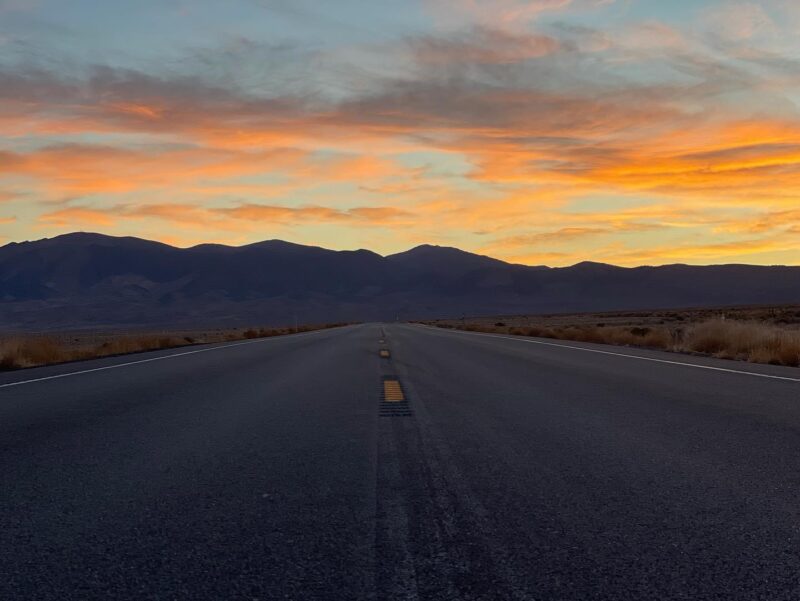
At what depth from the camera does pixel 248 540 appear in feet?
12.9

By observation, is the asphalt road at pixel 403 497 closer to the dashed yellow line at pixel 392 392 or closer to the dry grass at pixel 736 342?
the dashed yellow line at pixel 392 392

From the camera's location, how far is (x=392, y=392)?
1047cm

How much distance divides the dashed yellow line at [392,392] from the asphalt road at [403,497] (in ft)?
0.68

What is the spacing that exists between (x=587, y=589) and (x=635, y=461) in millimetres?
2786

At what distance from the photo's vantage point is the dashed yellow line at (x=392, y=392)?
9.71m

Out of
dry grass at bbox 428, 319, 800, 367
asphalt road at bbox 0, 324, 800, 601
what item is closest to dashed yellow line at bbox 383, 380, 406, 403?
asphalt road at bbox 0, 324, 800, 601

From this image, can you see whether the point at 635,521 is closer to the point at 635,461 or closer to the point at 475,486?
the point at 475,486

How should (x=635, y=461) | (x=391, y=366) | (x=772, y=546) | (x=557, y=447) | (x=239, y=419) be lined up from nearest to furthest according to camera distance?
1. (x=772, y=546)
2. (x=635, y=461)
3. (x=557, y=447)
4. (x=239, y=419)
5. (x=391, y=366)

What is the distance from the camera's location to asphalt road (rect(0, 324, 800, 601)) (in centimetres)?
340

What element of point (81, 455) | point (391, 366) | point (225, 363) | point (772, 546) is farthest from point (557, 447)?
point (225, 363)

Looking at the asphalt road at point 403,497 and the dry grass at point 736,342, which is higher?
the dry grass at point 736,342

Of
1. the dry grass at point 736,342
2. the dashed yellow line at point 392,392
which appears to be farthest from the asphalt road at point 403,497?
the dry grass at point 736,342

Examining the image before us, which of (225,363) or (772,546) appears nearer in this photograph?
(772,546)

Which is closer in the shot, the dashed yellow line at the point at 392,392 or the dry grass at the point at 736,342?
the dashed yellow line at the point at 392,392
